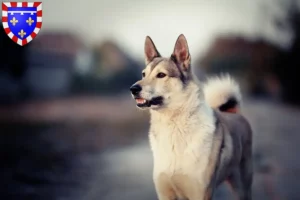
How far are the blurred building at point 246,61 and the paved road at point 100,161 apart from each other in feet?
0.45

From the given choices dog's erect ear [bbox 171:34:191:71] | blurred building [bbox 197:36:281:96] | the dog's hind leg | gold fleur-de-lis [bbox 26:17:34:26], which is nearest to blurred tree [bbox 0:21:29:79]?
gold fleur-de-lis [bbox 26:17:34:26]

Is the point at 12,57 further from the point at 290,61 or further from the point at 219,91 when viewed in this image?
the point at 290,61

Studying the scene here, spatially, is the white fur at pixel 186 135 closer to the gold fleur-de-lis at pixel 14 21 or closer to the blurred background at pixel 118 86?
the blurred background at pixel 118 86

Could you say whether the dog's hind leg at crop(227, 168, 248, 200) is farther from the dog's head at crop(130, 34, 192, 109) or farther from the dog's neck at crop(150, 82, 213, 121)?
the dog's head at crop(130, 34, 192, 109)

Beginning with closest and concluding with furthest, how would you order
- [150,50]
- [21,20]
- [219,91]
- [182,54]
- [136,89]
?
1. [136,89]
2. [182,54]
3. [150,50]
4. [219,91]
5. [21,20]

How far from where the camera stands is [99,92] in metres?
2.78

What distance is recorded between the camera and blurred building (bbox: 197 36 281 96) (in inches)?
108

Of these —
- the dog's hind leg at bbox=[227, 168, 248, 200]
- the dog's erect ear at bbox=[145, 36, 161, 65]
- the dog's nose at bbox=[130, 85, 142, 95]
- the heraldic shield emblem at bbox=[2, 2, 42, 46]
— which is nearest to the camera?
the dog's nose at bbox=[130, 85, 142, 95]

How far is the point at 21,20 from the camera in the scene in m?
2.71

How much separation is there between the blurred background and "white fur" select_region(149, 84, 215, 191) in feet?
1.60

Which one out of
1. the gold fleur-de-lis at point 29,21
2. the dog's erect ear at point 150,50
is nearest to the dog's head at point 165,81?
the dog's erect ear at point 150,50

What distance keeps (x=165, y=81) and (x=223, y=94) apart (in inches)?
20.7

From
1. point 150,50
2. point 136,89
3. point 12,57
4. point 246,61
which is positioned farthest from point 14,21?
point 246,61

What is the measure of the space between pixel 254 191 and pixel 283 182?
0.69ft
